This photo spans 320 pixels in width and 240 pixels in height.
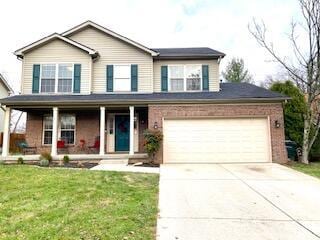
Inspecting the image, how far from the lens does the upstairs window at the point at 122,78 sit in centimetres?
1507

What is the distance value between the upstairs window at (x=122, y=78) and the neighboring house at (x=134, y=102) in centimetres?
6

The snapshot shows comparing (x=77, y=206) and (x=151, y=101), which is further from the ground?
(x=151, y=101)

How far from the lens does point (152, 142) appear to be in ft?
40.5

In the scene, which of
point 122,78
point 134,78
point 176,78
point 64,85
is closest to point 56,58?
point 64,85

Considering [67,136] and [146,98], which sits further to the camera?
[67,136]

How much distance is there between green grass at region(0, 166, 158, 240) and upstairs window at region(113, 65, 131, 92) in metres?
6.94

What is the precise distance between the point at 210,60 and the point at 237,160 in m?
6.04

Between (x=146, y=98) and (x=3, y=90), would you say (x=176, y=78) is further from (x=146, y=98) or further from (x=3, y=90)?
(x=3, y=90)

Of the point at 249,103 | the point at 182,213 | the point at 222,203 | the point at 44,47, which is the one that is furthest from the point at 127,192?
the point at 44,47

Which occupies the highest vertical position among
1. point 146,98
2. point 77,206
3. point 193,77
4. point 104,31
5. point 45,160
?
point 104,31

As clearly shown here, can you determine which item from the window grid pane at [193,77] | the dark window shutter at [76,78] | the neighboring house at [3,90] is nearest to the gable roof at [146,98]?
the dark window shutter at [76,78]

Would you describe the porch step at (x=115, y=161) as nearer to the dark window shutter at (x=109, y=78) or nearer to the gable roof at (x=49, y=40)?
the dark window shutter at (x=109, y=78)

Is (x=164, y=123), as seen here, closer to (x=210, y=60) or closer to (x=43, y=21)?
(x=210, y=60)

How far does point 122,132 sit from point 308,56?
1086 cm
